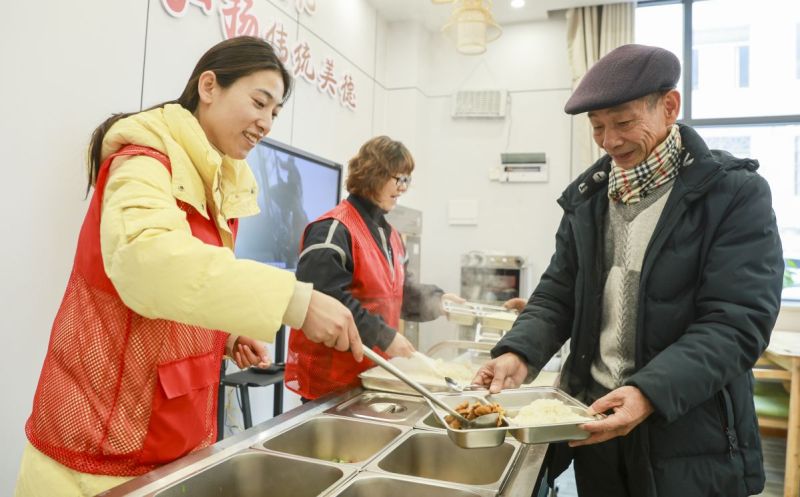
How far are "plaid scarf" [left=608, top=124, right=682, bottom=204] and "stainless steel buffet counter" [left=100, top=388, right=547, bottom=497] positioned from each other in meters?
0.65

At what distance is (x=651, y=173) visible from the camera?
4.24ft

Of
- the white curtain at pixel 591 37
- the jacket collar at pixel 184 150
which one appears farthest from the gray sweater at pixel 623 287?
the white curtain at pixel 591 37

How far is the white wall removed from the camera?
6.30 feet

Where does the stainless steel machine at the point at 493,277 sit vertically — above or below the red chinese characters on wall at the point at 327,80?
below

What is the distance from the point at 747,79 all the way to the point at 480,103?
7.86ft

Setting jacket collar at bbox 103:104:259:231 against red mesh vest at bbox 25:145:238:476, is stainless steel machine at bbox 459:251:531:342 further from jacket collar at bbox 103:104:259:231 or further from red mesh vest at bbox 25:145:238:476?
red mesh vest at bbox 25:145:238:476

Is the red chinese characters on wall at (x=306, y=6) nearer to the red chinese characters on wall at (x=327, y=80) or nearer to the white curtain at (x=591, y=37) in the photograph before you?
the red chinese characters on wall at (x=327, y=80)

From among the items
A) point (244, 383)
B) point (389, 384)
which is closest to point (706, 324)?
point (389, 384)

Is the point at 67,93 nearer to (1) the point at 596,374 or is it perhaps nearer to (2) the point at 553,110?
(1) the point at 596,374

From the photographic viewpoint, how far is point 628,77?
3.92ft

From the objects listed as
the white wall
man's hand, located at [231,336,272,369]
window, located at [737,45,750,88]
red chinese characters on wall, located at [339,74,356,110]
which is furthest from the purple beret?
window, located at [737,45,750,88]

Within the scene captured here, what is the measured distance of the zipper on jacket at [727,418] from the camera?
1.12 metres

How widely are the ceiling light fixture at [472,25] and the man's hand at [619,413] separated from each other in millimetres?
2879

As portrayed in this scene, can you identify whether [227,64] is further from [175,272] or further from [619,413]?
[619,413]
